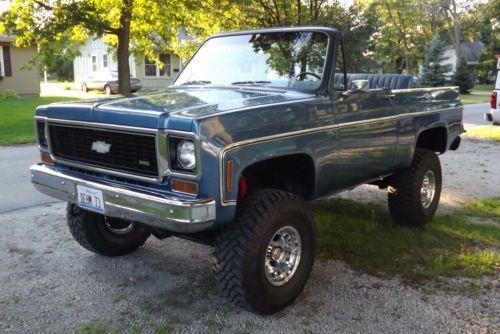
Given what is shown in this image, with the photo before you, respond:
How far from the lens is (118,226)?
14.8 feet

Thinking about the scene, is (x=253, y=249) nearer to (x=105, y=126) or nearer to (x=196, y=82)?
(x=105, y=126)

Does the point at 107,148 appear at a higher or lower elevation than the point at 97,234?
higher

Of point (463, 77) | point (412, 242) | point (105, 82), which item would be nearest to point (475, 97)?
point (463, 77)

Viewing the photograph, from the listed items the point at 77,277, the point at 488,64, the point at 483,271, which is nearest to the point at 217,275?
the point at 77,277

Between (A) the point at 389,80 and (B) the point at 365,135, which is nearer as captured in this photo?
(B) the point at 365,135

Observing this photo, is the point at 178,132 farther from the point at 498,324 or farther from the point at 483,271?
the point at 483,271

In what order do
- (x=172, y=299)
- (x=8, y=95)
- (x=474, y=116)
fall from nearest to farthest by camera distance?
(x=172, y=299) < (x=474, y=116) < (x=8, y=95)

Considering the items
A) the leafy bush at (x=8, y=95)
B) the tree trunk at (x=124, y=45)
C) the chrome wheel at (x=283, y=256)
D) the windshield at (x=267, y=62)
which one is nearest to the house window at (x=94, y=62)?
the leafy bush at (x=8, y=95)

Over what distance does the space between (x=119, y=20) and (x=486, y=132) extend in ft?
35.0

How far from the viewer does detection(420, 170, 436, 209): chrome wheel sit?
543cm

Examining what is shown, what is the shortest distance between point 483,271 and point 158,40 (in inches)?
624

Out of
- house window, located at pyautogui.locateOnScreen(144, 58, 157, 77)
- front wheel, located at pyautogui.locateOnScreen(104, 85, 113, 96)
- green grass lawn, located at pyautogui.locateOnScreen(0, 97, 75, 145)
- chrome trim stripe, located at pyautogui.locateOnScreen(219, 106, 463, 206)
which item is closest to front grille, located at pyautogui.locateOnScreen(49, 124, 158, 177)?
chrome trim stripe, located at pyautogui.locateOnScreen(219, 106, 463, 206)

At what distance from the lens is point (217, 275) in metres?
3.28

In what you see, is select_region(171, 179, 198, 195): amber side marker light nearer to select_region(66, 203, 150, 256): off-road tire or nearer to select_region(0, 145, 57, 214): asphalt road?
select_region(66, 203, 150, 256): off-road tire
